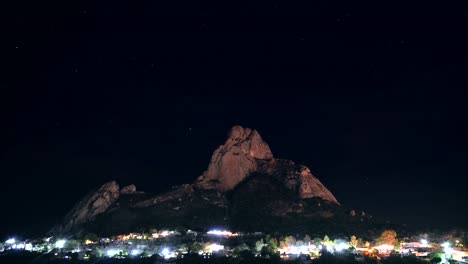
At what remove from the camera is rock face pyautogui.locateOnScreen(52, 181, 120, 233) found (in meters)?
176

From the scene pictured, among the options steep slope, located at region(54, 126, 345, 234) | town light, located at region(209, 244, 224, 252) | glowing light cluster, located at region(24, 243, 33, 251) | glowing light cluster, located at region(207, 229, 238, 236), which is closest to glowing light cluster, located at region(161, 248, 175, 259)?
town light, located at region(209, 244, 224, 252)

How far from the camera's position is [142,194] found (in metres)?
189

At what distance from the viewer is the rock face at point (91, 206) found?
175875mm

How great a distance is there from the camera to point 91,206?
178 m

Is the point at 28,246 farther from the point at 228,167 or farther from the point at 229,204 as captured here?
the point at 228,167

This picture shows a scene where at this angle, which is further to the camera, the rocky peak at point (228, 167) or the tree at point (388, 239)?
the rocky peak at point (228, 167)

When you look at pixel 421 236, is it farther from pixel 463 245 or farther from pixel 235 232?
pixel 235 232

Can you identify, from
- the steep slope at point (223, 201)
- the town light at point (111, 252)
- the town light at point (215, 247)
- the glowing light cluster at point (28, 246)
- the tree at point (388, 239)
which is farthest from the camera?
the steep slope at point (223, 201)

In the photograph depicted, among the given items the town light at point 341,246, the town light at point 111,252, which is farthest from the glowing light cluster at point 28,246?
the town light at point 341,246

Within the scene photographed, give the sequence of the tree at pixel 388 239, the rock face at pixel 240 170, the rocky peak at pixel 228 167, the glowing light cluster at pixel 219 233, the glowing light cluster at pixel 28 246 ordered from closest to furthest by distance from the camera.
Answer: the tree at pixel 388 239 → the glowing light cluster at pixel 28 246 → the glowing light cluster at pixel 219 233 → the rock face at pixel 240 170 → the rocky peak at pixel 228 167

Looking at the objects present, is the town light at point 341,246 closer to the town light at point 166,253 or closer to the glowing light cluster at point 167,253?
the glowing light cluster at point 167,253

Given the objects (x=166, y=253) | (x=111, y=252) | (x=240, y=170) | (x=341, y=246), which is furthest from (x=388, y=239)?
(x=240, y=170)

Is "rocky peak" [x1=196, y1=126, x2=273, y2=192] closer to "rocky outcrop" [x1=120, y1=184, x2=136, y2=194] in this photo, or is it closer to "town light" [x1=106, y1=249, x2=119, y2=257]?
"rocky outcrop" [x1=120, y1=184, x2=136, y2=194]

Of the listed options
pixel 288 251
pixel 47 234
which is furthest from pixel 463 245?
pixel 47 234
